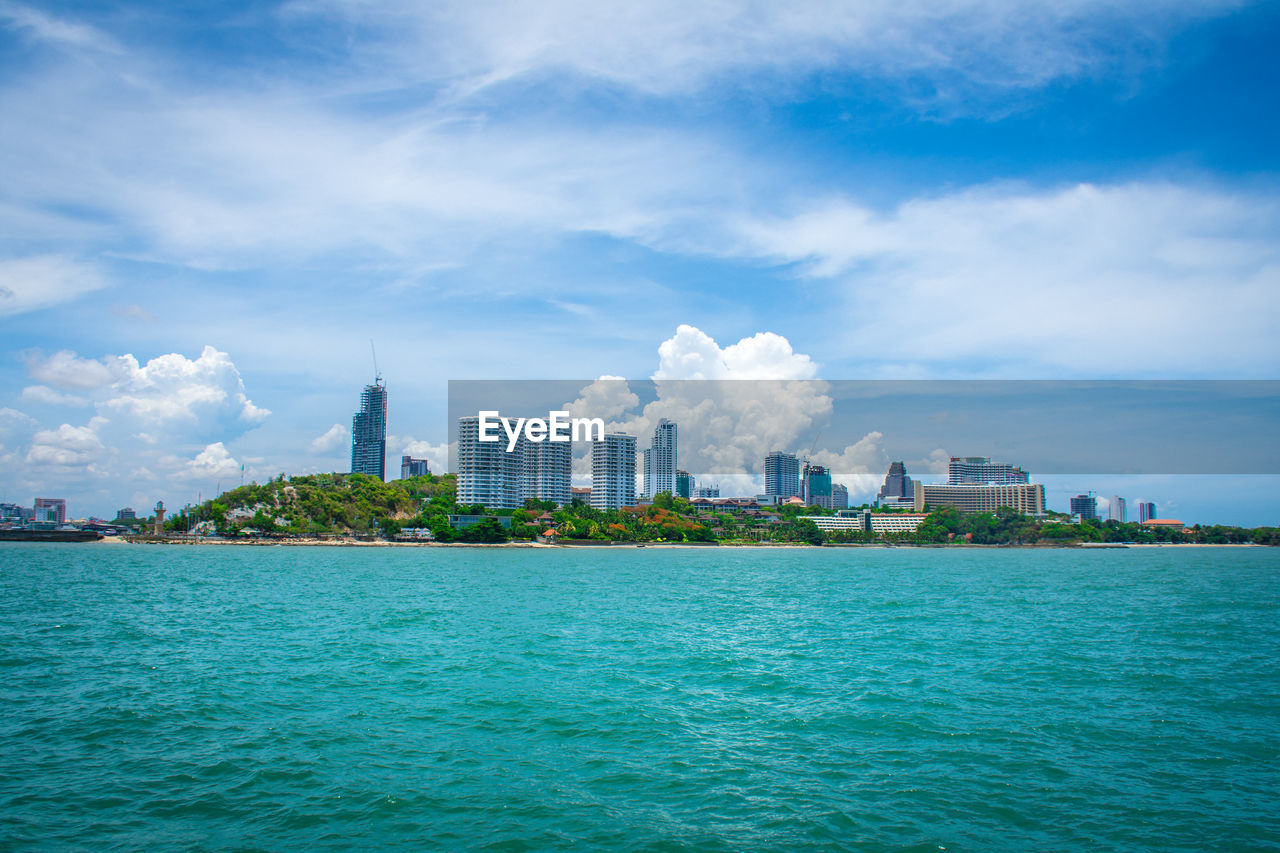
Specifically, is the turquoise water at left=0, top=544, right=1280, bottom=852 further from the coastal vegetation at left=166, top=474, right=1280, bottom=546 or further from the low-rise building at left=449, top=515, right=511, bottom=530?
the low-rise building at left=449, top=515, right=511, bottom=530

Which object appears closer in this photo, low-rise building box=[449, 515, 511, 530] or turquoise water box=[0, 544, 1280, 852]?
turquoise water box=[0, 544, 1280, 852]

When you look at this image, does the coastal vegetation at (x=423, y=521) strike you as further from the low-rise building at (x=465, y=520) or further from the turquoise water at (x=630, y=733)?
the turquoise water at (x=630, y=733)

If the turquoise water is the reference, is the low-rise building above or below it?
below

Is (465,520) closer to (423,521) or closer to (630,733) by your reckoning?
(423,521)

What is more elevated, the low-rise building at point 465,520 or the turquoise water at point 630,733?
the turquoise water at point 630,733

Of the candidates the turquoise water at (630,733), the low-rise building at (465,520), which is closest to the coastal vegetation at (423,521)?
the low-rise building at (465,520)

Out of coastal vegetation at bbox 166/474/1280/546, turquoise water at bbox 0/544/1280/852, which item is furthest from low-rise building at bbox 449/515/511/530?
turquoise water at bbox 0/544/1280/852

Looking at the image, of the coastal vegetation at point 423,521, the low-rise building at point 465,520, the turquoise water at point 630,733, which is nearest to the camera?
the turquoise water at point 630,733

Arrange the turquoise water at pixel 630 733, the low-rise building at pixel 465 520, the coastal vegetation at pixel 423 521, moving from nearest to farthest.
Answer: the turquoise water at pixel 630 733, the coastal vegetation at pixel 423 521, the low-rise building at pixel 465 520
